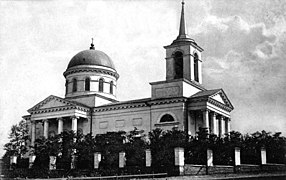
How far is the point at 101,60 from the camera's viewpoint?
150ft

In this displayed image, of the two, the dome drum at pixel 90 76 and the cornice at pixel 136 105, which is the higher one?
the dome drum at pixel 90 76

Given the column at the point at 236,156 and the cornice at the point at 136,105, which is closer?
the column at the point at 236,156

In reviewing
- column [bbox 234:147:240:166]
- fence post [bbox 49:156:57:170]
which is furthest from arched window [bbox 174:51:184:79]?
column [bbox 234:147:240:166]

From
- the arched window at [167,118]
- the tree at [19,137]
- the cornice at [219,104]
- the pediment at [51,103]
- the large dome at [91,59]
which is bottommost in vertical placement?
A: the tree at [19,137]

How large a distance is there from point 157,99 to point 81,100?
9.96 meters

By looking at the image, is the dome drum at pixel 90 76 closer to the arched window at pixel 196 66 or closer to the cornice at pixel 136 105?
the cornice at pixel 136 105

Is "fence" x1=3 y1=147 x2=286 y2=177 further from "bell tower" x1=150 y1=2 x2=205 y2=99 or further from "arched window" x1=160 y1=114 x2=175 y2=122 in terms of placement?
"bell tower" x1=150 y1=2 x2=205 y2=99

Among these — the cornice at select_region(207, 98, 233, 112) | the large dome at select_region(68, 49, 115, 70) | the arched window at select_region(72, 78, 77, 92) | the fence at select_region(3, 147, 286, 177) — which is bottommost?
the fence at select_region(3, 147, 286, 177)

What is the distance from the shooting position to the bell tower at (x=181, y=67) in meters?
36.0

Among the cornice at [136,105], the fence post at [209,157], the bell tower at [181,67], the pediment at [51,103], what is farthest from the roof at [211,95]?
the pediment at [51,103]

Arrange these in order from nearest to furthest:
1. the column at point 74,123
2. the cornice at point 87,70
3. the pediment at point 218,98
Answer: the pediment at point 218,98
the column at point 74,123
the cornice at point 87,70

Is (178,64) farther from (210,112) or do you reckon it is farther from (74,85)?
(74,85)

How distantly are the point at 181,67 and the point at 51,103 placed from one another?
13082mm

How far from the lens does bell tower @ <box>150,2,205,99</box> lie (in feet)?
118
